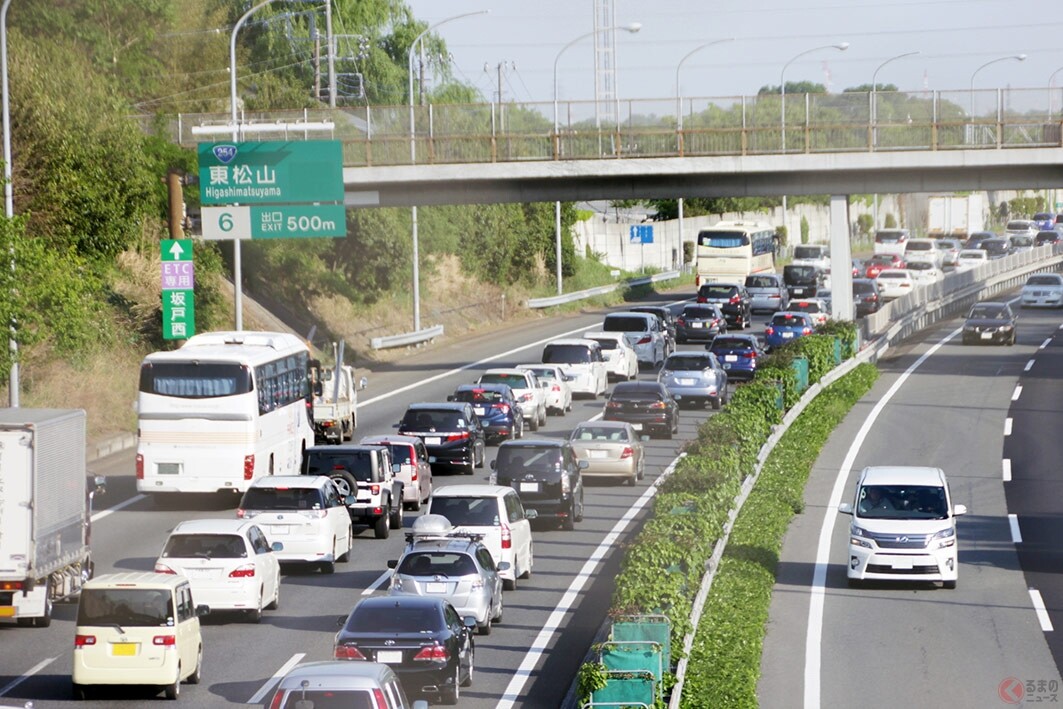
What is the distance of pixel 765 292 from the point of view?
78500 mm

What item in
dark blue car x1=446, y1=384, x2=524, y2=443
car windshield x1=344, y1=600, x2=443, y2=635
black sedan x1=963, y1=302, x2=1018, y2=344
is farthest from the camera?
black sedan x1=963, y1=302, x2=1018, y2=344

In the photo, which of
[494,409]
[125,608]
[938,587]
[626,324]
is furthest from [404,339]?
[125,608]

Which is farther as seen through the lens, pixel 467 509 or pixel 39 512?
pixel 467 509

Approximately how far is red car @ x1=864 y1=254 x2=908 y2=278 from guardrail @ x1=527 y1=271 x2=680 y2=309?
12282 mm

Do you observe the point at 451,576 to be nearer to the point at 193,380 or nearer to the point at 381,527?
the point at 381,527

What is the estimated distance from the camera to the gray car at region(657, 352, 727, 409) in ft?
158

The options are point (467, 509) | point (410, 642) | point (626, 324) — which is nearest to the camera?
point (410, 642)

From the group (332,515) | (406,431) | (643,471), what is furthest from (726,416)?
(332,515)

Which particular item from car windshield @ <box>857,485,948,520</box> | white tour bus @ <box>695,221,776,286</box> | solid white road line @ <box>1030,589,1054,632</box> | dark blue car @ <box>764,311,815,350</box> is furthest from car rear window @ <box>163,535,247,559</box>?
white tour bus @ <box>695,221,776,286</box>

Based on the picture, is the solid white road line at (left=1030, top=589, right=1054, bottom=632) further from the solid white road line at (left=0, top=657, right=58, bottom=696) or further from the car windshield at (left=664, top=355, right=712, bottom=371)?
the car windshield at (left=664, top=355, right=712, bottom=371)

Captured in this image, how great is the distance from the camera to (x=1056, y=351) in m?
62.7

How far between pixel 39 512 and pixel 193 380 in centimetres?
962

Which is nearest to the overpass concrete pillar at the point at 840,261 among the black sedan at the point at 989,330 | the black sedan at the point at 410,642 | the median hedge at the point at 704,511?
the black sedan at the point at 989,330

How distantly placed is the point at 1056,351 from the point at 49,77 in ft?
125
